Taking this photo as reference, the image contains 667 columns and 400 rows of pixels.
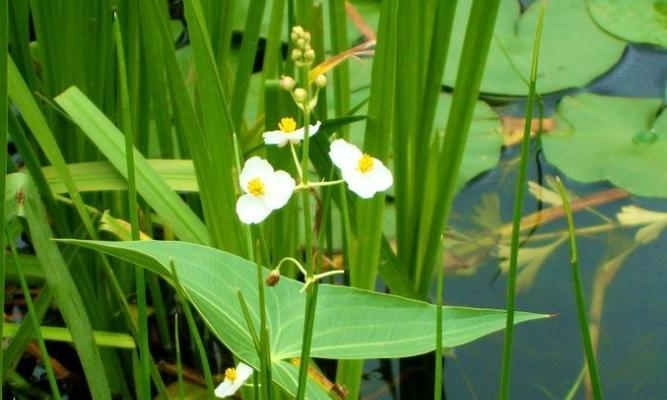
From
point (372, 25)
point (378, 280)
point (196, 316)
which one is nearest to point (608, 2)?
point (372, 25)

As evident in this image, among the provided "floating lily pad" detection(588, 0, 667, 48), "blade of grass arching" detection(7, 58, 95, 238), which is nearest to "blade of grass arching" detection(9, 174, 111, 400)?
"blade of grass arching" detection(7, 58, 95, 238)

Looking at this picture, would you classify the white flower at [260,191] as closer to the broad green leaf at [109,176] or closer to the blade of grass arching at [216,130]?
the blade of grass arching at [216,130]

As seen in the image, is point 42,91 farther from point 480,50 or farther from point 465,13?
point 465,13

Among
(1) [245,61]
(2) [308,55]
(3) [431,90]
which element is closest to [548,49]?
(3) [431,90]

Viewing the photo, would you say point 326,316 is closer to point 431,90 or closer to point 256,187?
point 256,187

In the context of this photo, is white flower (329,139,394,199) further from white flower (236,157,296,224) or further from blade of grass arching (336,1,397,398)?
blade of grass arching (336,1,397,398)
